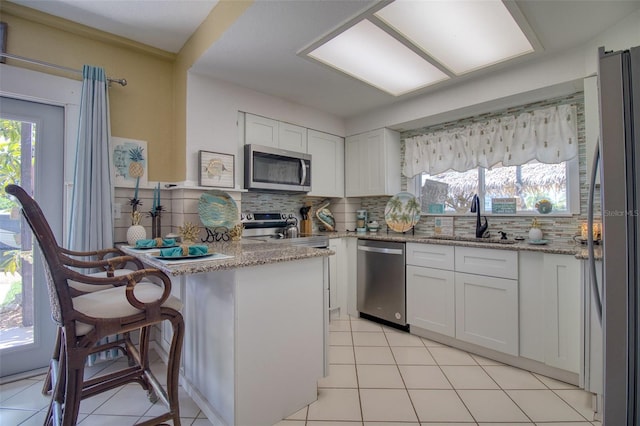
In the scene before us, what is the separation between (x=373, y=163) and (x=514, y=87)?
1.48 metres

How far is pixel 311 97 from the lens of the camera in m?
2.94

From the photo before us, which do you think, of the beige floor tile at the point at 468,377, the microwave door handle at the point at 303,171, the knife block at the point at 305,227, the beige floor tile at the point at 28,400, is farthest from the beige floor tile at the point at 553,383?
the beige floor tile at the point at 28,400

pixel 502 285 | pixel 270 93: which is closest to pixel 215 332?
pixel 502 285

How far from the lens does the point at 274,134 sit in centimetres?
293

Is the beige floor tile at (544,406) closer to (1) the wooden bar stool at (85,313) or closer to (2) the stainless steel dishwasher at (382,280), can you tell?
(2) the stainless steel dishwasher at (382,280)

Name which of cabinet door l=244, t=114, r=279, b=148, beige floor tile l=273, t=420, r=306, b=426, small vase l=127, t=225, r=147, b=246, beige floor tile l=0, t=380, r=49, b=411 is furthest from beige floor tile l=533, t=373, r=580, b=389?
beige floor tile l=0, t=380, r=49, b=411

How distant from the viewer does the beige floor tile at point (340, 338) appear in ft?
8.31

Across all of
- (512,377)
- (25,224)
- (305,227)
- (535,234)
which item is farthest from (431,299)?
(25,224)

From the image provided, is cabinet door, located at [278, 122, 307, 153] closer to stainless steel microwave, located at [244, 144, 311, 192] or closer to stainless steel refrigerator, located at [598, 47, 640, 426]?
stainless steel microwave, located at [244, 144, 311, 192]

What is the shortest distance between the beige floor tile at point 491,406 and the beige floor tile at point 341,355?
30.7 inches

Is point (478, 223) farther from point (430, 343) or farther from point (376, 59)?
point (376, 59)

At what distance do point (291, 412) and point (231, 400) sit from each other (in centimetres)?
40

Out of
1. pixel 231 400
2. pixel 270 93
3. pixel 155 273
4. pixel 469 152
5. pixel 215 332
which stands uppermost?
pixel 270 93

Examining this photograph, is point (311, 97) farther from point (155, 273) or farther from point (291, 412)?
point (291, 412)
